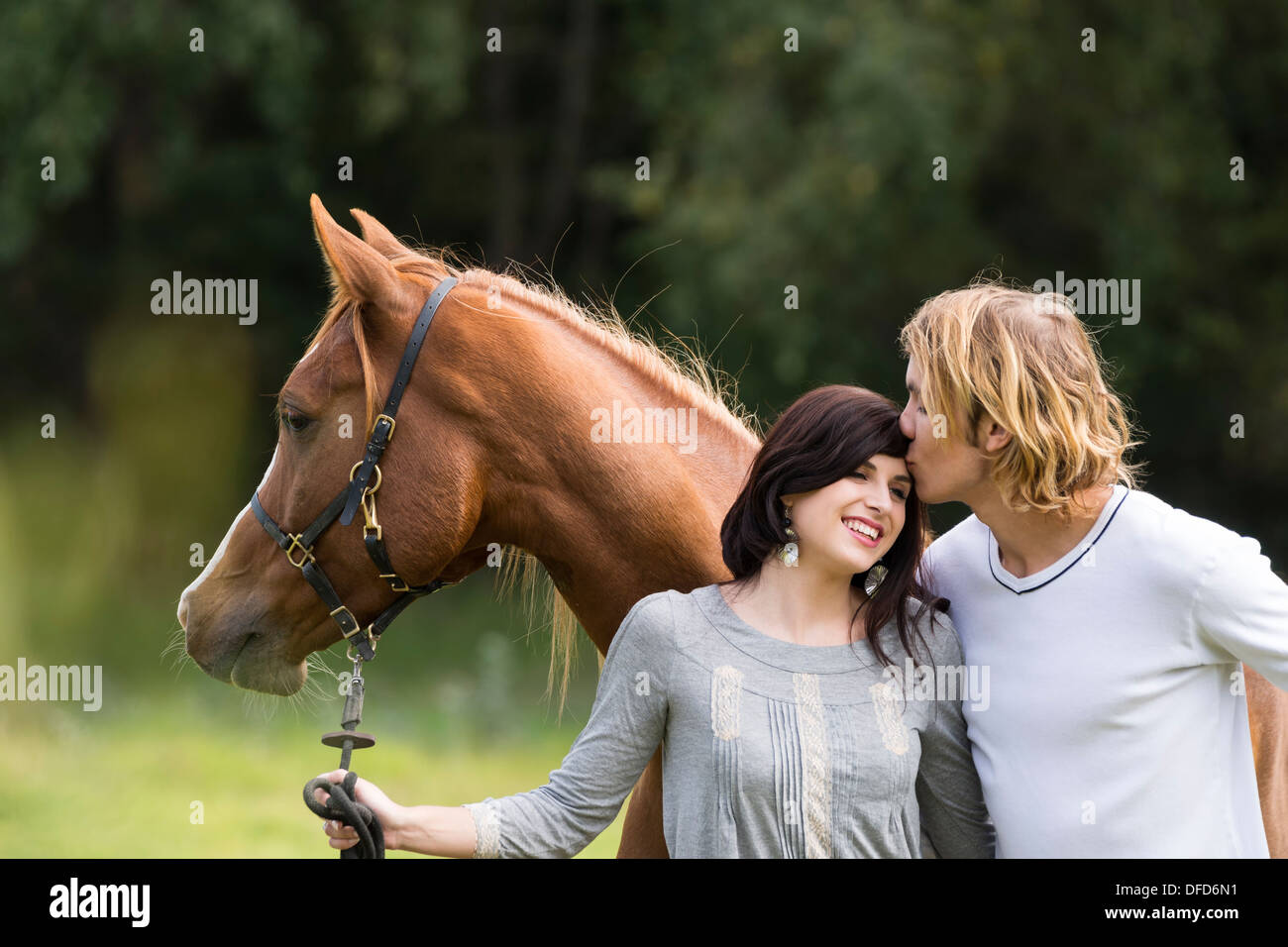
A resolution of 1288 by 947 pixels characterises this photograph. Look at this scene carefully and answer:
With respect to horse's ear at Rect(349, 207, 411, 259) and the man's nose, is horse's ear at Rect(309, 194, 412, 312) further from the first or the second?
the man's nose

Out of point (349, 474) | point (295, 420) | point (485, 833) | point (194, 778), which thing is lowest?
point (194, 778)

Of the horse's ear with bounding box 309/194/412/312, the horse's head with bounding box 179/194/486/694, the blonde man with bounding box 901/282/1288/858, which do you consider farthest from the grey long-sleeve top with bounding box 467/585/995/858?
the horse's ear with bounding box 309/194/412/312

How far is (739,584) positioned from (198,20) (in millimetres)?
9545

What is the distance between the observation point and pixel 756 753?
7.06 ft

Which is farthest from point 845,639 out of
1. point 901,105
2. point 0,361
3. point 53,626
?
point 0,361

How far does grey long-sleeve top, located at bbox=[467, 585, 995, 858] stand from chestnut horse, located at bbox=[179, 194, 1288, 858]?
27cm

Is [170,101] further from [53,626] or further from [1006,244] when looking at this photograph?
[1006,244]

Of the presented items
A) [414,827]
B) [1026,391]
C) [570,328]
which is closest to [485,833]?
[414,827]

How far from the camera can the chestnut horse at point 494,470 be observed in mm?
2539

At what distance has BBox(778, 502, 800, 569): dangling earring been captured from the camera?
2320mm

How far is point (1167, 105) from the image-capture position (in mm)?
9750

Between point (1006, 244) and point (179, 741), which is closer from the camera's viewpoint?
point (179, 741)

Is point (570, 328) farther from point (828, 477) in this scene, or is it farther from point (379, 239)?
point (828, 477)

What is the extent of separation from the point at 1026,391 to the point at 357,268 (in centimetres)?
137
